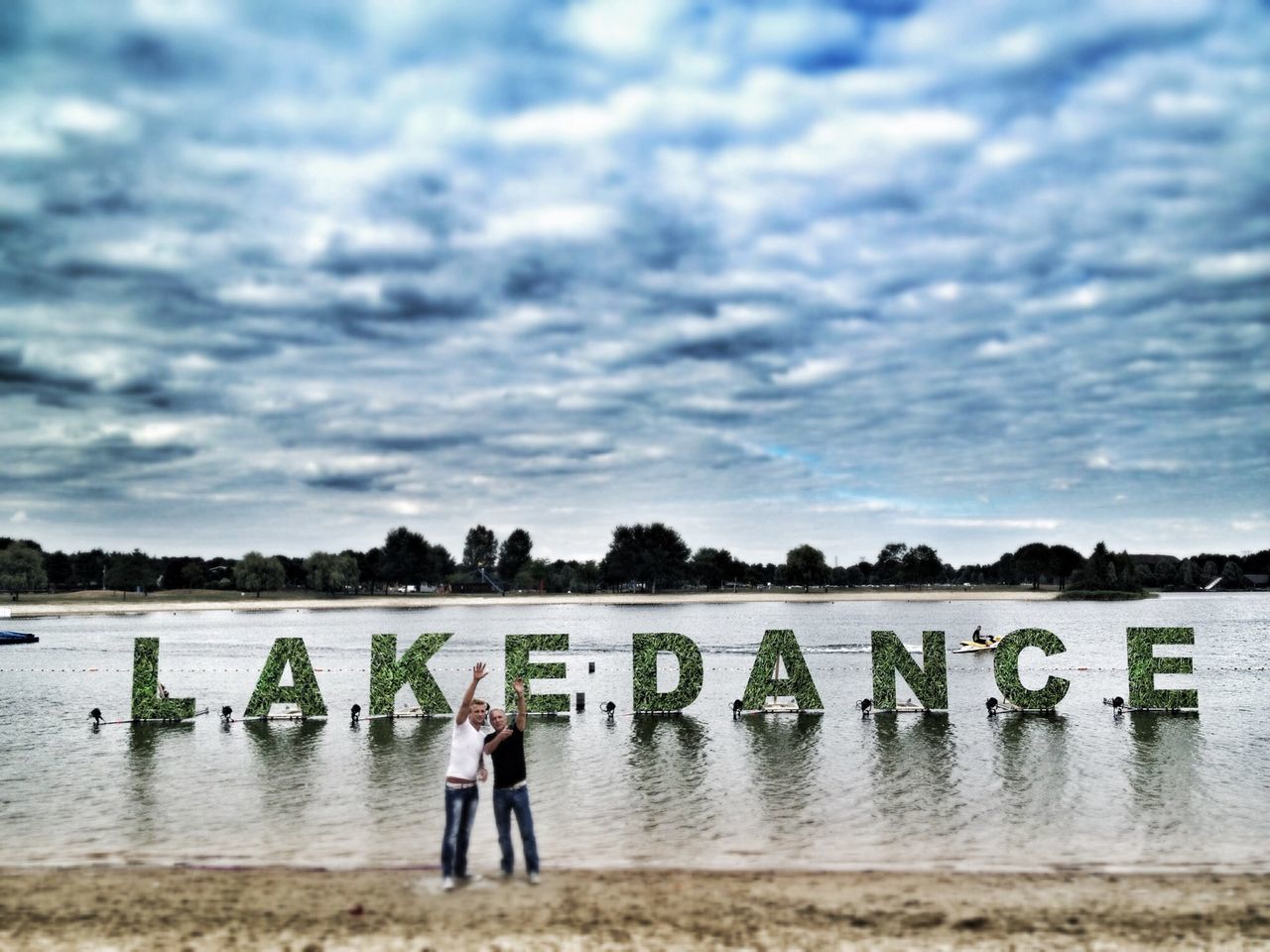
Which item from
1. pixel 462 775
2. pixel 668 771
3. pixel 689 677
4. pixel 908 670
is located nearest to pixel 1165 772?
pixel 908 670

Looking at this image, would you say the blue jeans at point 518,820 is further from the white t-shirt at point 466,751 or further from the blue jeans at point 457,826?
the white t-shirt at point 466,751

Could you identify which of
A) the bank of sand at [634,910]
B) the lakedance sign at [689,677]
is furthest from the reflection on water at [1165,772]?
the bank of sand at [634,910]

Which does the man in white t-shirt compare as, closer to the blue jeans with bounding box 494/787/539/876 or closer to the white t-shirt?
the white t-shirt

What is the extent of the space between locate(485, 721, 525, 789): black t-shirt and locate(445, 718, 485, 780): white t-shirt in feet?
1.20

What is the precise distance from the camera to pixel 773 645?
43531 millimetres

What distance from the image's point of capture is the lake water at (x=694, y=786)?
872 inches

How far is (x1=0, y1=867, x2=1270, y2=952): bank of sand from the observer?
14969mm

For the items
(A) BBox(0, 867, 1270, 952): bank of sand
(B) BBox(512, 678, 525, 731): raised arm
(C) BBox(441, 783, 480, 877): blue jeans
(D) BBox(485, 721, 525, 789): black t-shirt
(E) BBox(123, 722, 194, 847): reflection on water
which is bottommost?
(E) BBox(123, 722, 194, 847): reflection on water

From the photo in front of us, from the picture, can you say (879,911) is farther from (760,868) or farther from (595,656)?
(595,656)

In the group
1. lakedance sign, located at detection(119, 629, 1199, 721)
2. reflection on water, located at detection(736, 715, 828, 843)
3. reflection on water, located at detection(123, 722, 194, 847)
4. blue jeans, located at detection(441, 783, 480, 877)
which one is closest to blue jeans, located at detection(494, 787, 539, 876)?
blue jeans, located at detection(441, 783, 480, 877)

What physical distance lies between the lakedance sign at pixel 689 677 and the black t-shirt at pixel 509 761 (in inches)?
913

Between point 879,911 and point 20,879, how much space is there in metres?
15.9

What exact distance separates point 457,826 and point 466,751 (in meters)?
1.52

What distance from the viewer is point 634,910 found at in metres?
16.6
